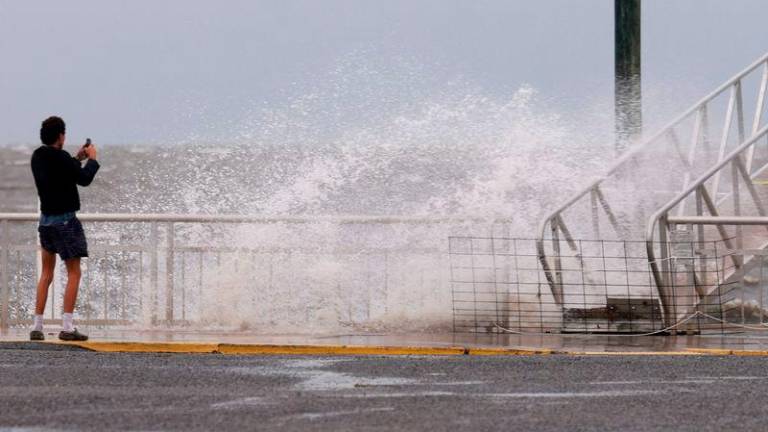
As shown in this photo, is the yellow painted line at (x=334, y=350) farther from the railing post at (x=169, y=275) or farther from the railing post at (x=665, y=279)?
the railing post at (x=665, y=279)

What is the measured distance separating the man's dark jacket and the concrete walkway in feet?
3.98

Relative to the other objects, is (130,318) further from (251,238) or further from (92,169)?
(92,169)

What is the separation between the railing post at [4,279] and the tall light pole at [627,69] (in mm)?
7275

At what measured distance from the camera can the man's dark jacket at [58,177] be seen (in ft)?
43.5

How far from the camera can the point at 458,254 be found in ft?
50.1

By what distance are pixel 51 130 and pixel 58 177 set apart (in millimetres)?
426

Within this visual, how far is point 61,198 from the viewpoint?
13.4 metres

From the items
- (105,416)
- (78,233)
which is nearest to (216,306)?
(78,233)

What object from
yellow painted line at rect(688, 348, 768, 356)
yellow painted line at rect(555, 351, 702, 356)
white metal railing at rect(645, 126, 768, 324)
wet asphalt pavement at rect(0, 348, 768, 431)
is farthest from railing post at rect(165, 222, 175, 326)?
yellow painted line at rect(688, 348, 768, 356)

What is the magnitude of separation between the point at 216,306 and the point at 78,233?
7.96ft

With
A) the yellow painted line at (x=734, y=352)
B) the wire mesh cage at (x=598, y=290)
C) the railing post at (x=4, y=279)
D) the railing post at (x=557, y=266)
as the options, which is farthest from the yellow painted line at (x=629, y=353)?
the railing post at (x=4, y=279)

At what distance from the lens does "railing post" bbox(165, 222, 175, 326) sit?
600 inches

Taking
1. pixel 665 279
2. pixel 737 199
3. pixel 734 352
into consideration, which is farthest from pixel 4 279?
pixel 737 199

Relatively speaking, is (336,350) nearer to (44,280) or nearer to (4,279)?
(44,280)
